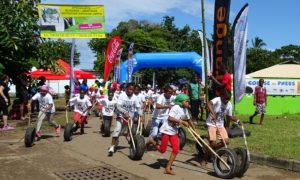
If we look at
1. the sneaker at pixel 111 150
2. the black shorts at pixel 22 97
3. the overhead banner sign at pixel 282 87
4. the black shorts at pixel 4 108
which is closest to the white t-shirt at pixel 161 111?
the sneaker at pixel 111 150

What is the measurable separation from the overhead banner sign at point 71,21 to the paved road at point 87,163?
8755mm

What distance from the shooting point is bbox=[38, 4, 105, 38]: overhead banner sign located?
756 inches

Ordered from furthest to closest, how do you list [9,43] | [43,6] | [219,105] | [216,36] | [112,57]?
1. [112,57]
2. [43,6]
3. [9,43]
4. [216,36]
5. [219,105]

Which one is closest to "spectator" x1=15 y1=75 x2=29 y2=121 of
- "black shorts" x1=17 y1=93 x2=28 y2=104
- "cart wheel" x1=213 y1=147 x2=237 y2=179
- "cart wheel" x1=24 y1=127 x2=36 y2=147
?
"black shorts" x1=17 y1=93 x2=28 y2=104

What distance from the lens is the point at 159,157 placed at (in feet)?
31.1

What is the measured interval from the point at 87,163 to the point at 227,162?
3000 mm

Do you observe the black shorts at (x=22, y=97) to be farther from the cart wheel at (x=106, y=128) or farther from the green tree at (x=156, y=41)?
the green tree at (x=156, y=41)

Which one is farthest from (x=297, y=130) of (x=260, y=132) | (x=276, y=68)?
(x=276, y=68)

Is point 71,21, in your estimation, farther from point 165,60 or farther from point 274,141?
point 274,141

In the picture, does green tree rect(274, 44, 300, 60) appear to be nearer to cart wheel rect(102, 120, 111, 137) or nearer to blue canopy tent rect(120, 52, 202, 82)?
blue canopy tent rect(120, 52, 202, 82)

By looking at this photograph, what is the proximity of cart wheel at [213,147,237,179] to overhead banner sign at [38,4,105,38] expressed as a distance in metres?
13.4

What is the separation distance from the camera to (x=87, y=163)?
8773mm

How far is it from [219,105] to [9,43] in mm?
11841

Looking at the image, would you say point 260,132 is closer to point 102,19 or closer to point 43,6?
point 102,19
